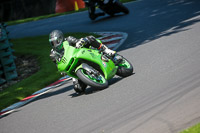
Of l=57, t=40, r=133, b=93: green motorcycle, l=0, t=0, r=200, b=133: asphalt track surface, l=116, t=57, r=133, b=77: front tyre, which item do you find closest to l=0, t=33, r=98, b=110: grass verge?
l=0, t=0, r=200, b=133: asphalt track surface

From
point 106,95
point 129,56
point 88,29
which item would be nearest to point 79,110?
point 106,95

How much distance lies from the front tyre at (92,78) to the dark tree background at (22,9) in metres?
26.0

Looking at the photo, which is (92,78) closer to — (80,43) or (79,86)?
(79,86)

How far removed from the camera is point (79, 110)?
741cm

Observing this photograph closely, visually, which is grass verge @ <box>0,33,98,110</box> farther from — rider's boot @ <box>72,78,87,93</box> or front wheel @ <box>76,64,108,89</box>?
front wheel @ <box>76,64,108,89</box>

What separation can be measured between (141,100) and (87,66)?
1.88 meters

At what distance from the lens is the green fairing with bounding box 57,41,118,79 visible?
8180 mm

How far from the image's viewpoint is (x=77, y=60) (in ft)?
27.0

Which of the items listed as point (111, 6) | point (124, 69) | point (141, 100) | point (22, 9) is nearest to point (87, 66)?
point (124, 69)

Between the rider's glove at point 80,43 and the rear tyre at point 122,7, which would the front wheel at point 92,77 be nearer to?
the rider's glove at point 80,43

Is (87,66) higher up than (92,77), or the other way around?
(87,66)

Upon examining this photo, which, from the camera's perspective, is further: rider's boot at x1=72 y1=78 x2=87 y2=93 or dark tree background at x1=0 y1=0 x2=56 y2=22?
dark tree background at x1=0 y1=0 x2=56 y2=22

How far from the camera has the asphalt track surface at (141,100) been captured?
5711 millimetres

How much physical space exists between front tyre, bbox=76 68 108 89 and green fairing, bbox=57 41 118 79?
5.4 inches
